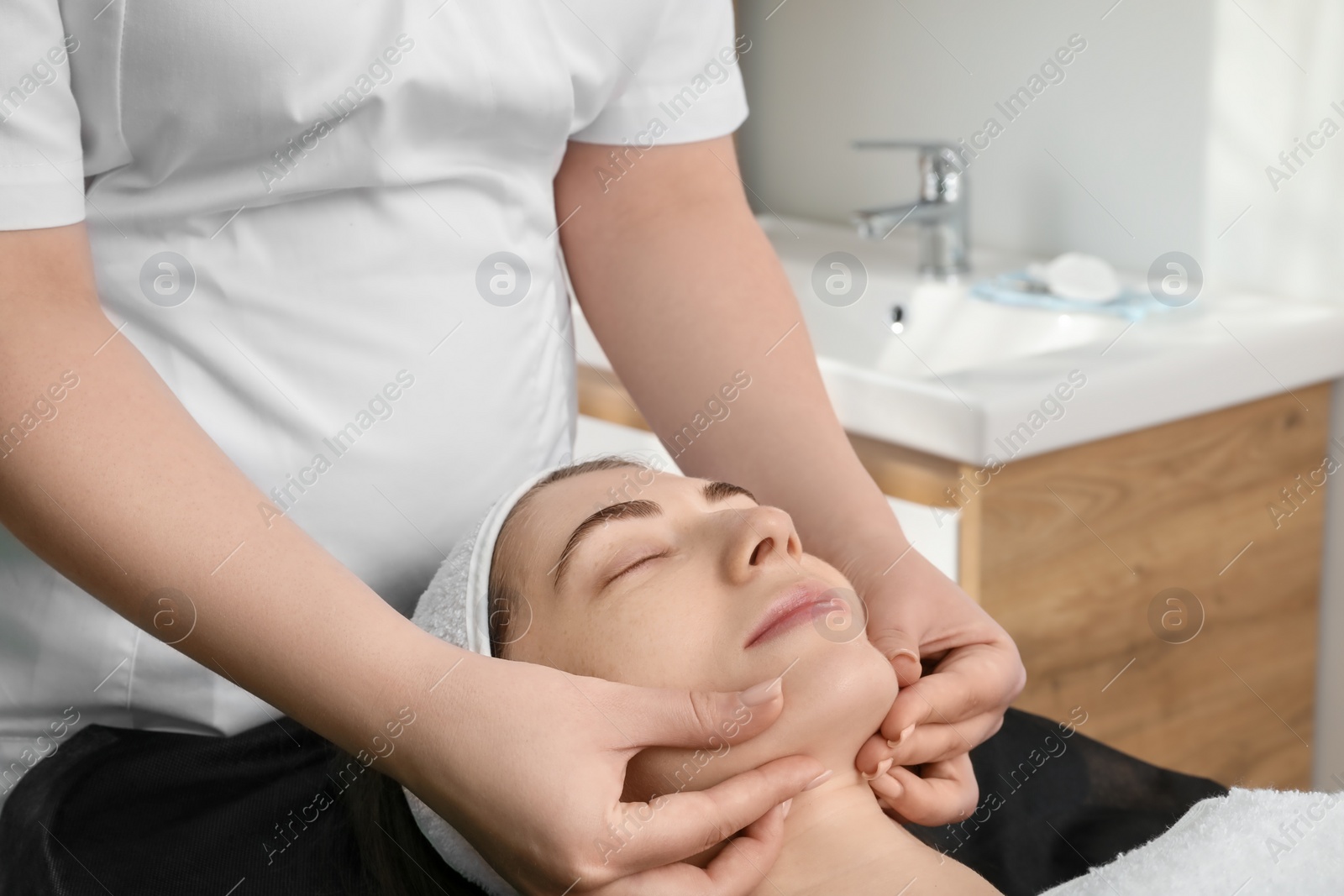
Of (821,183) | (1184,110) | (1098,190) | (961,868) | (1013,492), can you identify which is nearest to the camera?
(961,868)

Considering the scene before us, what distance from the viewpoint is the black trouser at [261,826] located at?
82cm

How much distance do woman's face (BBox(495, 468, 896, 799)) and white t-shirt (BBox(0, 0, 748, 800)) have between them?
4.6 inches

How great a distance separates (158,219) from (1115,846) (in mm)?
827

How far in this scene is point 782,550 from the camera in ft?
2.96

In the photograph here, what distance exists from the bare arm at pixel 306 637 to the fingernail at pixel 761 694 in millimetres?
27

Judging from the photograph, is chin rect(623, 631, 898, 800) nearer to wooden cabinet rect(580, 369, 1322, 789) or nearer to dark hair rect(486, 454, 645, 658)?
dark hair rect(486, 454, 645, 658)

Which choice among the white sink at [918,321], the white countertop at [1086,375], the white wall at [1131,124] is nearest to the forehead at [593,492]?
the white countertop at [1086,375]

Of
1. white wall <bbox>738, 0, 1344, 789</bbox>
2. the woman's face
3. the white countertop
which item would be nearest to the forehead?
the woman's face

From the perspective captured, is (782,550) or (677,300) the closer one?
(782,550)

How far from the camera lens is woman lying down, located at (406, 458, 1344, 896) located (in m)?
0.83

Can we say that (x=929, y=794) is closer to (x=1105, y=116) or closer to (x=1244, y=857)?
(x=1244, y=857)

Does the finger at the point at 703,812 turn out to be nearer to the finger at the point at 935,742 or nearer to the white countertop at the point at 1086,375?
the finger at the point at 935,742

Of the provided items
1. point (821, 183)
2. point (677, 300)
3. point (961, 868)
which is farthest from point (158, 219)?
point (821, 183)

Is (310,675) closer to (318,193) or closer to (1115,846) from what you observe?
(318,193)
